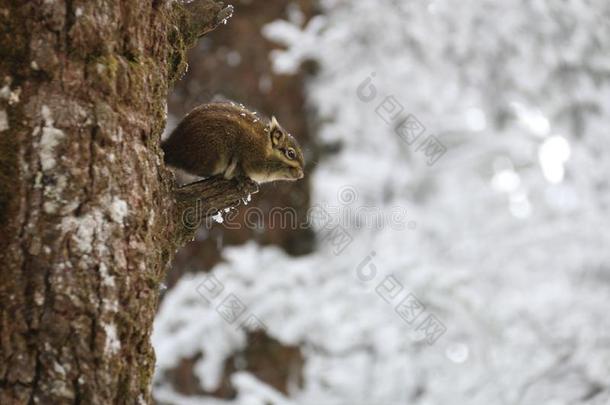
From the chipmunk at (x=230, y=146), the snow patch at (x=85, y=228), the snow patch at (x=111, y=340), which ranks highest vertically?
the chipmunk at (x=230, y=146)

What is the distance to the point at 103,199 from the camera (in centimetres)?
202

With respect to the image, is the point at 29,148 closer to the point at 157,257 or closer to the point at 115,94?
the point at 115,94

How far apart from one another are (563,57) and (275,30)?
213cm

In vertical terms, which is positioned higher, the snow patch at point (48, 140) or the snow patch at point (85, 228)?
the snow patch at point (48, 140)

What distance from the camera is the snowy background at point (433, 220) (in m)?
5.20

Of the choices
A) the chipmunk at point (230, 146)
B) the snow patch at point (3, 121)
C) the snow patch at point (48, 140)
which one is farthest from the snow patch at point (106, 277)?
the chipmunk at point (230, 146)

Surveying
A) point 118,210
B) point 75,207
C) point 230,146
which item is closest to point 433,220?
point 230,146

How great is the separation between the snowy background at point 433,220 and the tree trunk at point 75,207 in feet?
9.66

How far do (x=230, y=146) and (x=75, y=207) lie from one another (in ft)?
4.36

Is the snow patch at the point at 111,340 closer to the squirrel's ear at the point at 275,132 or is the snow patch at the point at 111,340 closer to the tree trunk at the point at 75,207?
the tree trunk at the point at 75,207

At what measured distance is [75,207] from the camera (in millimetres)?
1965

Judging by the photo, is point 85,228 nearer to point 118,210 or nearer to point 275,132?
point 118,210

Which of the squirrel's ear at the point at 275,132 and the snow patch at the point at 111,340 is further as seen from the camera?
the squirrel's ear at the point at 275,132

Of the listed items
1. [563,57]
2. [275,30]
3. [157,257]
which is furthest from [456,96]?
[157,257]
